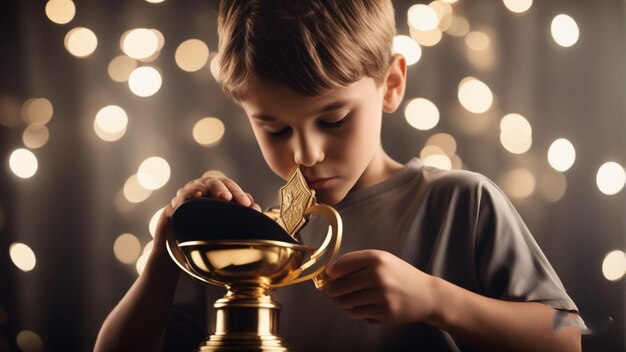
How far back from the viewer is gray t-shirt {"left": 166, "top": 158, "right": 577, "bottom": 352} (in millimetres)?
798

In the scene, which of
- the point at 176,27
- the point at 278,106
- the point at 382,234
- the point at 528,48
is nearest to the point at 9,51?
the point at 176,27

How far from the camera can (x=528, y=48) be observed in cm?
96

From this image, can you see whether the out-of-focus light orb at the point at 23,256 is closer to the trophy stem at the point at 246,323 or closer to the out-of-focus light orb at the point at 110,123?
the out-of-focus light orb at the point at 110,123

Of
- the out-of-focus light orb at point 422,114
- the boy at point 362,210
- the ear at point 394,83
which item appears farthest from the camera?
the out-of-focus light orb at point 422,114

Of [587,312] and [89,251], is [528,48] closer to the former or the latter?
[587,312]

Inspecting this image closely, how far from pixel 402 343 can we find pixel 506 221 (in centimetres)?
20

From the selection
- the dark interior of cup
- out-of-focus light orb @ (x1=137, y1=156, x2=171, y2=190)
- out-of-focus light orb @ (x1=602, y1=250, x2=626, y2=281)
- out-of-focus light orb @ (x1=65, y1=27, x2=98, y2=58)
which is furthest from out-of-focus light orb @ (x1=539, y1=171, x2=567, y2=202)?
out-of-focus light orb @ (x1=65, y1=27, x2=98, y2=58)

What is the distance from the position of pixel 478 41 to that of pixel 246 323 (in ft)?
1.84

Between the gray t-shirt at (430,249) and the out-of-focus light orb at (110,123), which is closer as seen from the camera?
the gray t-shirt at (430,249)

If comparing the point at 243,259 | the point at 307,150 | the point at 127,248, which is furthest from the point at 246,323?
the point at 127,248

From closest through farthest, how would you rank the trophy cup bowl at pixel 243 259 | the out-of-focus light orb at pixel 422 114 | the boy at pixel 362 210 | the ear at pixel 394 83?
1. the trophy cup bowl at pixel 243 259
2. the boy at pixel 362 210
3. the ear at pixel 394 83
4. the out-of-focus light orb at pixel 422 114

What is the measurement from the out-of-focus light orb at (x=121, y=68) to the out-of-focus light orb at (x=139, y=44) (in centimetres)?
1

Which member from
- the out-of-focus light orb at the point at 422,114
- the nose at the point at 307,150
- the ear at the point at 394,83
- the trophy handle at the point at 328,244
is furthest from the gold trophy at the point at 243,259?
the out-of-focus light orb at the point at 422,114

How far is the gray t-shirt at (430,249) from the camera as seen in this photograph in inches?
31.4
